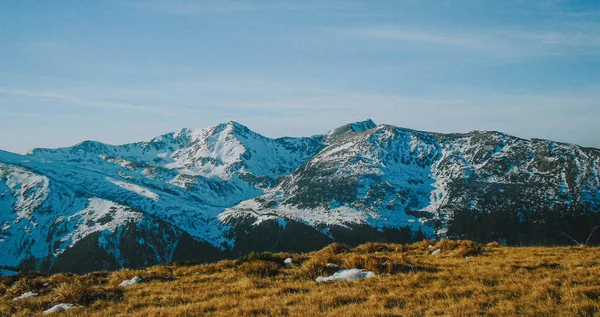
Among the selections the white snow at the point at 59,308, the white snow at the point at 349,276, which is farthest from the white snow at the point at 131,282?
the white snow at the point at 349,276

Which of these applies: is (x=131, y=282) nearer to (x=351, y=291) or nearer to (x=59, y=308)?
(x=59, y=308)

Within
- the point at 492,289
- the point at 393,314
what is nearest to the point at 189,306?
the point at 393,314

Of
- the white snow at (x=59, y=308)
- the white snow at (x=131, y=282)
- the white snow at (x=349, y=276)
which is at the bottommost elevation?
the white snow at (x=131, y=282)

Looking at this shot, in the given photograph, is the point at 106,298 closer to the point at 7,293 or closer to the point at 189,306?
the point at 189,306

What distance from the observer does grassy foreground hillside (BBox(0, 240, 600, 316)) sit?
31.6ft

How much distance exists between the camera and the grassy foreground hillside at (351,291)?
9617mm

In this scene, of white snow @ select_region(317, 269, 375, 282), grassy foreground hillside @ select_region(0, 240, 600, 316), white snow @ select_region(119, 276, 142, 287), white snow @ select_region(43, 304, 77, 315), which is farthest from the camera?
white snow @ select_region(119, 276, 142, 287)

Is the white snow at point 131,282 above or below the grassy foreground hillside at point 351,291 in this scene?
below

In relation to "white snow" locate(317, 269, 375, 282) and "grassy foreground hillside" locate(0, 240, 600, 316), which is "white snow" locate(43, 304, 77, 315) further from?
"white snow" locate(317, 269, 375, 282)

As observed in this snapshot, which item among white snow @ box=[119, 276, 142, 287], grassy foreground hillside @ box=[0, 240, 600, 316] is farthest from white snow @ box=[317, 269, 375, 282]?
white snow @ box=[119, 276, 142, 287]

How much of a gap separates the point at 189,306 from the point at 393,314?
5.82 meters

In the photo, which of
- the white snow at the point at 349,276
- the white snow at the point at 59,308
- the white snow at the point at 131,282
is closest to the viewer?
the white snow at the point at 59,308

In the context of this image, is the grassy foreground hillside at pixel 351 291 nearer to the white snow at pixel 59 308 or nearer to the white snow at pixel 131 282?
the white snow at pixel 131 282

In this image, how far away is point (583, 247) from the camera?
21281 mm
